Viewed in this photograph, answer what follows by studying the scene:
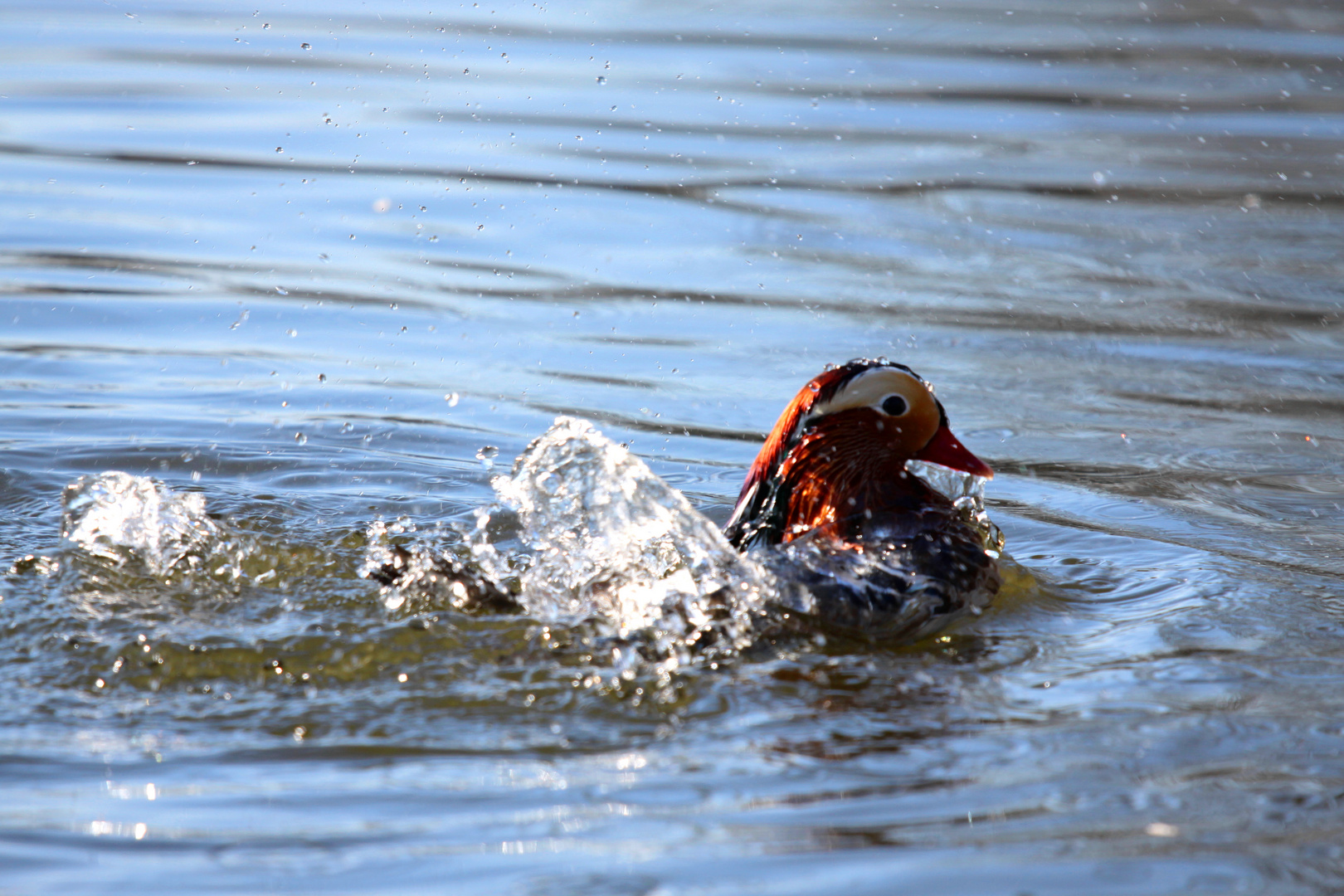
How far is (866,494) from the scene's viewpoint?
5090 millimetres

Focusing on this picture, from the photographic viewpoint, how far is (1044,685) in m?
4.16

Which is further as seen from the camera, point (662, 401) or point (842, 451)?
point (662, 401)

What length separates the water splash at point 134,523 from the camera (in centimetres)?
482

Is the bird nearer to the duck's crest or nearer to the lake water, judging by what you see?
the duck's crest

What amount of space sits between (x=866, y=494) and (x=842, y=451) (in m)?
0.15

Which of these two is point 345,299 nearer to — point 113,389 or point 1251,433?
point 113,389

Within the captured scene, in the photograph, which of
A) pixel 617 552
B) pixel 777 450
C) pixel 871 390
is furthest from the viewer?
pixel 777 450

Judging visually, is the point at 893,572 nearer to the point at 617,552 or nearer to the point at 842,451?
the point at 842,451

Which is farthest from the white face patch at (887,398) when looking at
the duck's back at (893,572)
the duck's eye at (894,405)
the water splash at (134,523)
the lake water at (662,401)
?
the water splash at (134,523)

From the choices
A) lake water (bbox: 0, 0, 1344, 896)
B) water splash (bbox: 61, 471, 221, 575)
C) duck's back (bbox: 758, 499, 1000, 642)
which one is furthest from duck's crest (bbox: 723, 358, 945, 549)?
water splash (bbox: 61, 471, 221, 575)

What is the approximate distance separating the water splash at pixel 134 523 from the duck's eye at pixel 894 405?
212 centimetres

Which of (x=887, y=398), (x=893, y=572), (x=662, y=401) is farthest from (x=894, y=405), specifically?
(x=662, y=401)

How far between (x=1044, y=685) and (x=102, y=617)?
2504 millimetres

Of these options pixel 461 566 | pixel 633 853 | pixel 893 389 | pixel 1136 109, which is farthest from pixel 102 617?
pixel 1136 109
